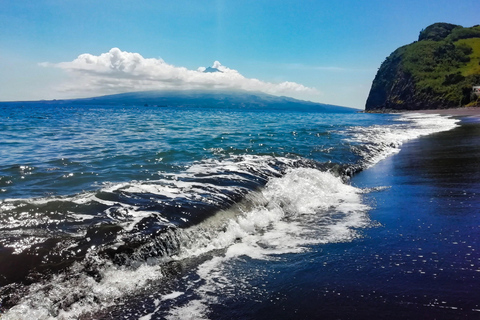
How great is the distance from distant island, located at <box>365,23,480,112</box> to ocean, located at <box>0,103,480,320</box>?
108 m

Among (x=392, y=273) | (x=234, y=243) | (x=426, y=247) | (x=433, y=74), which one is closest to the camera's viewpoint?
(x=392, y=273)

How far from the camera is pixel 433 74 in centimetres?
14112

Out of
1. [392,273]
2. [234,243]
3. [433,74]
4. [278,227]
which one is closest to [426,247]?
[392,273]

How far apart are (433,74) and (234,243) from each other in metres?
164

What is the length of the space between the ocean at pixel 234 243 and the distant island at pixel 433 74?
356 ft

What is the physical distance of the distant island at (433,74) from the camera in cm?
11881

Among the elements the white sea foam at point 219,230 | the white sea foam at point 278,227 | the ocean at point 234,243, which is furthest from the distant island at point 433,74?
the ocean at point 234,243

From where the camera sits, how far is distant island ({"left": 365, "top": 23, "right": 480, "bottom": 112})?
119m

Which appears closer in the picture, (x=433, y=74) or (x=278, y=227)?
(x=278, y=227)

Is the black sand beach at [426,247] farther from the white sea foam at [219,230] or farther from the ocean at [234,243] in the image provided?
the white sea foam at [219,230]

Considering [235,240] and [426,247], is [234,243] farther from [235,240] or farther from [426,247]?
[426,247]

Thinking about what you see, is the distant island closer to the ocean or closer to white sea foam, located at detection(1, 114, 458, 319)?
white sea foam, located at detection(1, 114, 458, 319)

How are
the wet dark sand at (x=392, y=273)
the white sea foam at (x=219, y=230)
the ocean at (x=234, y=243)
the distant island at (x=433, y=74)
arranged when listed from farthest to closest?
the distant island at (x=433, y=74) → the white sea foam at (x=219, y=230) → the ocean at (x=234, y=243) → the wet dark sand at (x=392, y=273)

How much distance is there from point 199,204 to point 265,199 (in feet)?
8.05
